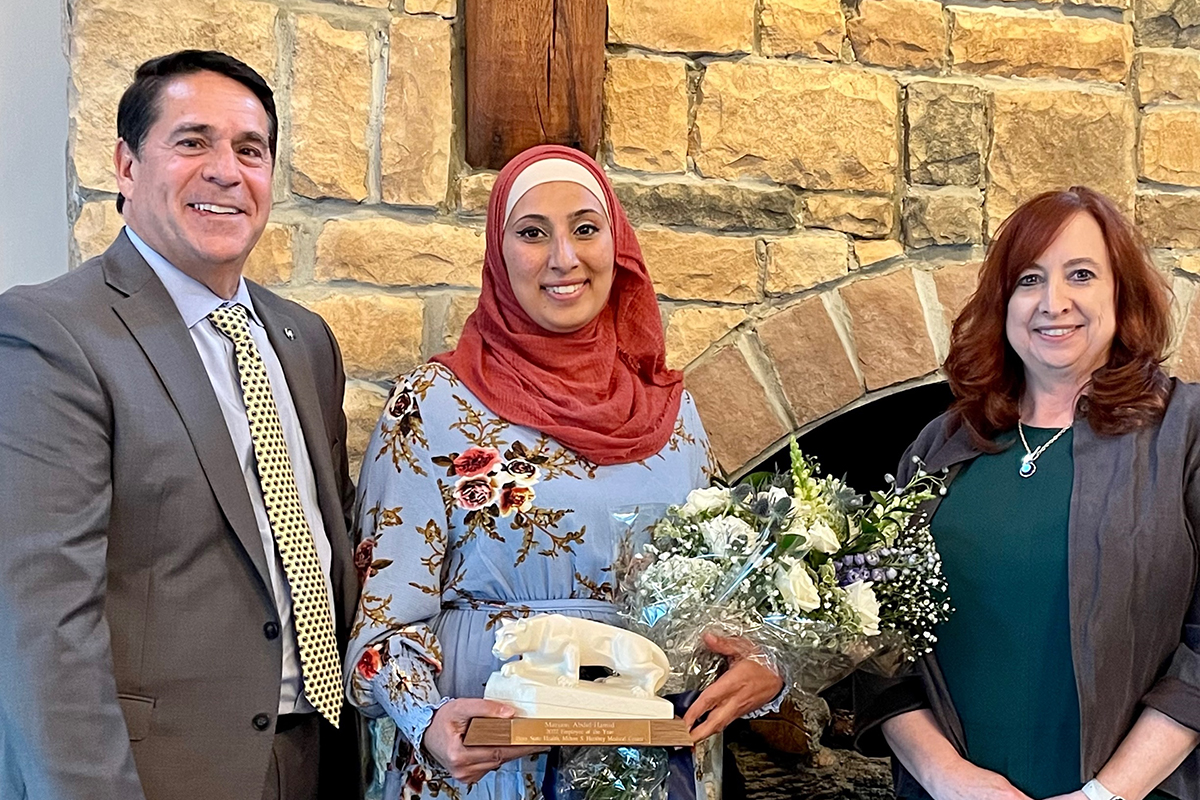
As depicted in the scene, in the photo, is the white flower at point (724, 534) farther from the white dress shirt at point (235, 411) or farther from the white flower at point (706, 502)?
the white dress shirt at point (235, 411)

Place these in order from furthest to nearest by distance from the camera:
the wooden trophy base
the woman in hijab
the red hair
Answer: the red hair < the woman in hijab < the wooden trophy base

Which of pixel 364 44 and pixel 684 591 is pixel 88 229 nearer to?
pixel 364 44

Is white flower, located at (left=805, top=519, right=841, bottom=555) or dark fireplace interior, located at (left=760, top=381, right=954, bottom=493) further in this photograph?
dark fireplace interior, located at (left=760, top=381, right=954, bottom=493)

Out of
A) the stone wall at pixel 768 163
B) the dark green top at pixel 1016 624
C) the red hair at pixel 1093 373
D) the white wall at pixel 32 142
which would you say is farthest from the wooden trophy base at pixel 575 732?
the white wall at pixel 32 142

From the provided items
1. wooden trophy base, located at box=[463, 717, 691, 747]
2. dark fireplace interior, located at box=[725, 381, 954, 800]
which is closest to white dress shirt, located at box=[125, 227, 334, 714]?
wooden trophy base, located at box=[463, 717, 691, 747]

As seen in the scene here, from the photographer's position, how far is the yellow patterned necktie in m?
1.87

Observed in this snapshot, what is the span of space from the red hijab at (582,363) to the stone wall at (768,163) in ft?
1.60

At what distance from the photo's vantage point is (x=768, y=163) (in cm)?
292

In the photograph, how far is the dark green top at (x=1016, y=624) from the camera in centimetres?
201

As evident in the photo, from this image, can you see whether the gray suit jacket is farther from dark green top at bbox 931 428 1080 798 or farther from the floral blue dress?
dark green top at bbox 931 428 1080 798

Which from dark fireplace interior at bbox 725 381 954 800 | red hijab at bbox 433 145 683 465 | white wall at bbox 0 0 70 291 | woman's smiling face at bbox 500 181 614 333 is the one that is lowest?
dark fireplace interior at bbox 725 381 954 800

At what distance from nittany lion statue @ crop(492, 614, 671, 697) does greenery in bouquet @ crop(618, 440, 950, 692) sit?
7 centimetres

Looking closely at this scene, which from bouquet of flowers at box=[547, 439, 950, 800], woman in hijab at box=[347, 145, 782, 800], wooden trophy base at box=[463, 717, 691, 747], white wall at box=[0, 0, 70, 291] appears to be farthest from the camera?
white wall at box=[0, 0, 70, 291]

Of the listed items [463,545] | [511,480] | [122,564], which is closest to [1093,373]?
[511,480]
